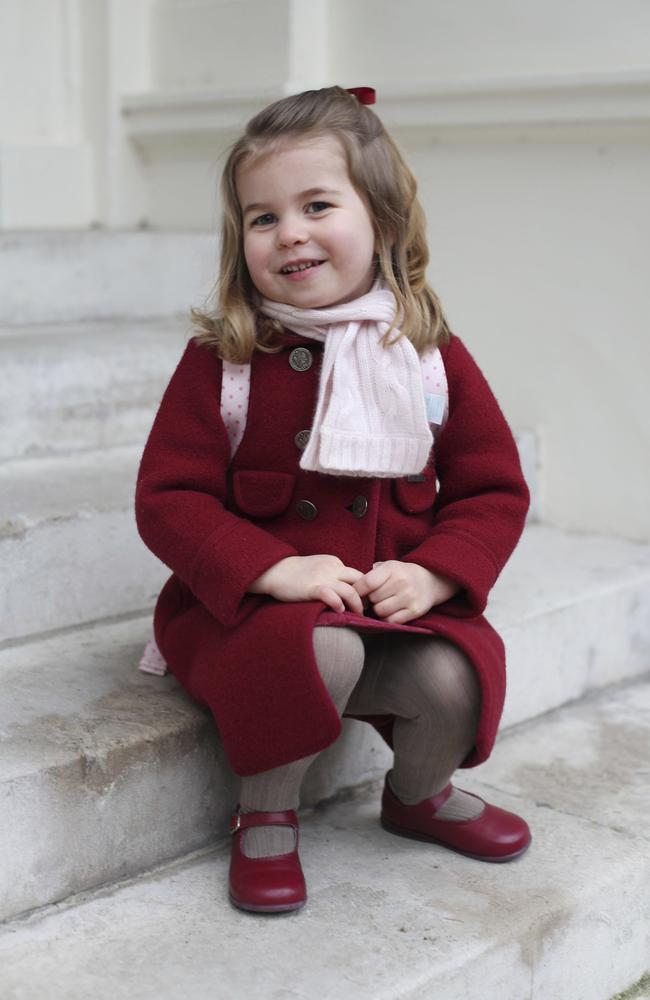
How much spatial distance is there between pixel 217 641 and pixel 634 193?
1464 millimetres

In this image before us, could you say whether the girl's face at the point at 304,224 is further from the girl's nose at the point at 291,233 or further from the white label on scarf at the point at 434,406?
the white label on scarf at the point at 434,406

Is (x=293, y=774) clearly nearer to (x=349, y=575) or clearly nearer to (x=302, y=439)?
(x=349, y=575)

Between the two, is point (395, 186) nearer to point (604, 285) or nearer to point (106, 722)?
point (106, 722)

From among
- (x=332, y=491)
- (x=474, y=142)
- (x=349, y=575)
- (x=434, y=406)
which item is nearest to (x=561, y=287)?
(x=474, y=142)

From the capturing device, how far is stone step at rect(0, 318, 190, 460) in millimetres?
2514

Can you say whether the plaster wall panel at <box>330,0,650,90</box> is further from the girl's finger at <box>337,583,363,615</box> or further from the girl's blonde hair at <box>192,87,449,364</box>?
the girl's finger at <box>337,583,363,615</box>

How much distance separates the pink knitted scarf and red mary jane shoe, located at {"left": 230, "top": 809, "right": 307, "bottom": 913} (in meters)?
0.46

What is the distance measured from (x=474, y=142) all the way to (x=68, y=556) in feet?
4.50

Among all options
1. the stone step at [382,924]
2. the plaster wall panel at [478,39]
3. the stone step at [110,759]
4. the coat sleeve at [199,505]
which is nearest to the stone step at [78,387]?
the stone step at [110,759]

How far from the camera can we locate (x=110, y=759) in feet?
5.67

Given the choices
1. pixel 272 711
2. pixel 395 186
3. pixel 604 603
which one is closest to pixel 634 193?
pixel 604 603

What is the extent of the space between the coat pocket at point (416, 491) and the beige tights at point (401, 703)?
178 millimetres

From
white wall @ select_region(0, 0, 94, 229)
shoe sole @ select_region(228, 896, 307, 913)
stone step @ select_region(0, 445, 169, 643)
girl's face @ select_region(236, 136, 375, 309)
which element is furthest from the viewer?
white wall @ select_region(0, 0, 94, 229)

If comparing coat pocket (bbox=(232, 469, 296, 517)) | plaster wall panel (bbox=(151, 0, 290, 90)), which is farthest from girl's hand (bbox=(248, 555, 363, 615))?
plaster wall panel (bbox=(151, 0, 290, 90))
